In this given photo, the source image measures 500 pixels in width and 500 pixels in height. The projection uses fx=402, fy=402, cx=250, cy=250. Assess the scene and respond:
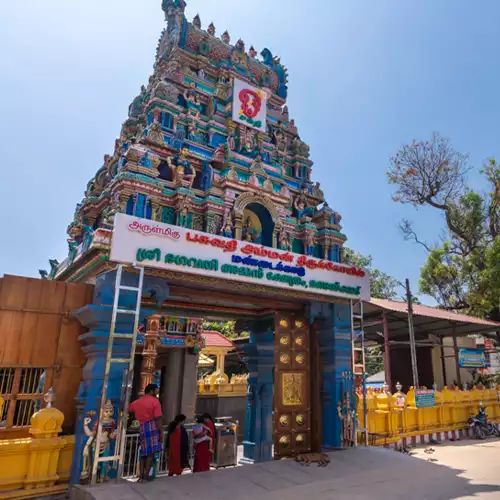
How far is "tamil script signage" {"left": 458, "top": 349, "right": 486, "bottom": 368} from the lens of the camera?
55.8 ft

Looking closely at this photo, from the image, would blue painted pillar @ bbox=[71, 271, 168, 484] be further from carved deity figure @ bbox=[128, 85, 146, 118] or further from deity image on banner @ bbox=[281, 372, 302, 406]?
carved deity figure @ bbox=[128, 85, 146, 118]

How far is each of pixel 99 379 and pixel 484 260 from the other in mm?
21695

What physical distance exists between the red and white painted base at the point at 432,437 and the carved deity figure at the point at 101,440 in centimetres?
885

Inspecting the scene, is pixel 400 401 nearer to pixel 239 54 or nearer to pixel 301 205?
pixel 301 205

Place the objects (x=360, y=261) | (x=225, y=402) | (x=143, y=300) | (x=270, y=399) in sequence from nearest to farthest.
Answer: (x=143, y=300) < (x=270, y=399) < (x=225, y=402) < (x=360, y=261)

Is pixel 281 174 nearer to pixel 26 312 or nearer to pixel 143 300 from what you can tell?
pixel 143 300

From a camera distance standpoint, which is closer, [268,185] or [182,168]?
[182,168]

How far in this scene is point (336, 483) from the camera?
278 inches

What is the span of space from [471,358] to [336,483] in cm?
1298

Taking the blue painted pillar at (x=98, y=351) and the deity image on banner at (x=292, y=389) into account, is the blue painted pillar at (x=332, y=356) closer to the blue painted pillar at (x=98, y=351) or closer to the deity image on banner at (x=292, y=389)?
the deity image on banner at (x=292, y=389)

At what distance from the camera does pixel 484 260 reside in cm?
2200

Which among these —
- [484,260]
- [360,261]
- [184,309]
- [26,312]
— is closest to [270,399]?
[184,309]

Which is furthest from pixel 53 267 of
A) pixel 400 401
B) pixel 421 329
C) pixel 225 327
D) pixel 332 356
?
pixel 225 327

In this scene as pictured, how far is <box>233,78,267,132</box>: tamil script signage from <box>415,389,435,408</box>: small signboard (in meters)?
9.96
